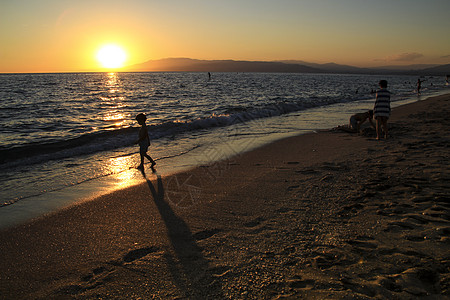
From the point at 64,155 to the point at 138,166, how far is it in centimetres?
338

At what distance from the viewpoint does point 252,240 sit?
3303 mm

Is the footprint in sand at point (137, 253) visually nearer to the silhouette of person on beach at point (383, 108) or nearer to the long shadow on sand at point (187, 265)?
the long shadow on sand at point (187, 265)

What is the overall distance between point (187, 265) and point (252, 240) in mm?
839

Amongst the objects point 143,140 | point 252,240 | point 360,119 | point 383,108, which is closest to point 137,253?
point 252,240

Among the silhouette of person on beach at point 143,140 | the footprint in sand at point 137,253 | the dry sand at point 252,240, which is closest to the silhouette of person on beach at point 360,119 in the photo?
the dry sand at point 252,240

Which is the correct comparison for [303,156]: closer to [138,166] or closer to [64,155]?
[138,166]

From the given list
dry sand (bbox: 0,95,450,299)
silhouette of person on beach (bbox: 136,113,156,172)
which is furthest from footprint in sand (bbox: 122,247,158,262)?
silhouette of person on beach (bbox: 136,113,156,172)

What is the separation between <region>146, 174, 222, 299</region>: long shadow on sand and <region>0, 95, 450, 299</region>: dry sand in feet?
0.04

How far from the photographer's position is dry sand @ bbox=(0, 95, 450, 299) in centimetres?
251

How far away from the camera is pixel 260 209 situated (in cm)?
421

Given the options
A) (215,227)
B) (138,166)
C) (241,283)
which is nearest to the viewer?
(241,283)

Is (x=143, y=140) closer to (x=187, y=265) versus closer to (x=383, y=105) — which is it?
(x=187, y=265)

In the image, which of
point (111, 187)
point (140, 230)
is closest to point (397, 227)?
point (140, 230)

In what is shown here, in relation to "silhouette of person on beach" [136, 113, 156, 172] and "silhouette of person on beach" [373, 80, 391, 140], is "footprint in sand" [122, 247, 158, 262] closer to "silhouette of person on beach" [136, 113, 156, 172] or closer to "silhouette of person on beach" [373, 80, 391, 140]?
"silhouette of person on beach" [136, 113, 156, 172]
